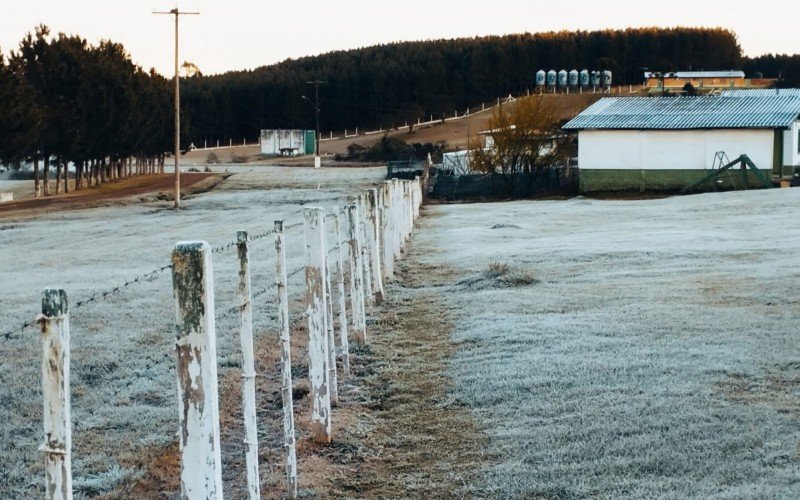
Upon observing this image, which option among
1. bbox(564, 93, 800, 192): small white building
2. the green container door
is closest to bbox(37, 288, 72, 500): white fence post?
bbox(564, 93, 800, 192): small white building

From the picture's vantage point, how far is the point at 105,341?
40.6 ft

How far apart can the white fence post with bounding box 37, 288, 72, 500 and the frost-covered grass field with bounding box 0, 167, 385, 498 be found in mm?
2739

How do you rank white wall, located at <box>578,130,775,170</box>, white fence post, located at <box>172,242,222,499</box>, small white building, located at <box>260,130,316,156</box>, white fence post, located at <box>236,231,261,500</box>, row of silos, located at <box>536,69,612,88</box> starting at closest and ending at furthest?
1. white fence post, located at <box>172,242,222,499</box>
2. white fence post, located at <box>236,231,261,500</box>
3. white wall, located at <box>578,130,775,170</box>
4. small white building, located at <box>260,130,316,156</box>
5. row of silos, located at <box>536,69,612,88</box>

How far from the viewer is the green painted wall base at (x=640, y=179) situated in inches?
2245

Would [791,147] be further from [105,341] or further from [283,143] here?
[283,143]

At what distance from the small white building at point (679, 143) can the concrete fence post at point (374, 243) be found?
142 ft

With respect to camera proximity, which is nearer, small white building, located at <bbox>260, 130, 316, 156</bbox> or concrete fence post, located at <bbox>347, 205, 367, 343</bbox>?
concrete fence post, located at <bbox>347, 205, 367, 343</bbox>

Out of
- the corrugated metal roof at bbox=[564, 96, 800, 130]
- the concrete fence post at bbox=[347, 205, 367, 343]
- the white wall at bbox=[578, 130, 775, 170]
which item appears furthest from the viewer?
the corrugated metal roof at bbox=[564, 96, 800, 130]

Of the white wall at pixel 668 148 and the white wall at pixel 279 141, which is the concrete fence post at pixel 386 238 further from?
the white wall at pixel 279 141

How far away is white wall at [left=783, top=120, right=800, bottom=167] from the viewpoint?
5609 centimetres

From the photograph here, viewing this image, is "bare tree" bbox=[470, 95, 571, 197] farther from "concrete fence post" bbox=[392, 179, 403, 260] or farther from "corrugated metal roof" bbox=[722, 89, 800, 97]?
"concrete fence post" bbox=[392, 179, 403, 260]

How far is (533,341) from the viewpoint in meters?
11.9

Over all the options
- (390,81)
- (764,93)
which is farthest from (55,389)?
(390,81)

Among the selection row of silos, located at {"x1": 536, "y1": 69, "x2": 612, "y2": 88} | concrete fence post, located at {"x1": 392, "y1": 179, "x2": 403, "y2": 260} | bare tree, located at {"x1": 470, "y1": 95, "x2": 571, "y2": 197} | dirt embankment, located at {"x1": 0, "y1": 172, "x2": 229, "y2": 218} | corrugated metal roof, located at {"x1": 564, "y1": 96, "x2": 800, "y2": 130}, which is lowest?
dirt embankment, located at {"x1": 0, "y1": 172, "x2": 229, "y2": 218}
